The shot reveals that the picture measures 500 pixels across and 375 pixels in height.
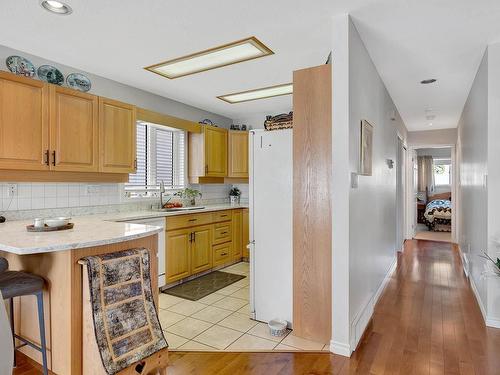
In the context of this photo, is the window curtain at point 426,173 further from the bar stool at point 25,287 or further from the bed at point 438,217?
the bar stool at point 25,287

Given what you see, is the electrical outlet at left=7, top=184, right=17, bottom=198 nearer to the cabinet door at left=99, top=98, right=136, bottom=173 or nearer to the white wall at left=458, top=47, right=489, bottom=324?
the cabinet door at left=99, top=98, right=136, bottom=173

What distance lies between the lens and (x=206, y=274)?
14.8 ft

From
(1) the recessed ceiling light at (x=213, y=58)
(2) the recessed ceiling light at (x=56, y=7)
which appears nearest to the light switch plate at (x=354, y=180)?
(1) the recessed ceiling light at (x=213, y=58)

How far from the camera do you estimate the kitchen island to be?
6.07 feet

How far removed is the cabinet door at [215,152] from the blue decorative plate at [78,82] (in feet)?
5.97

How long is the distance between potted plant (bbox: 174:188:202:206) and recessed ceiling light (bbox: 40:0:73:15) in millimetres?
2820

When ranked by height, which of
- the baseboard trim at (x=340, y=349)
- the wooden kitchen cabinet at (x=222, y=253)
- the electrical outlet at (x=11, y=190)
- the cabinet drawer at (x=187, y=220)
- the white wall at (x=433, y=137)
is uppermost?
the white wall at (x=433, y=137)

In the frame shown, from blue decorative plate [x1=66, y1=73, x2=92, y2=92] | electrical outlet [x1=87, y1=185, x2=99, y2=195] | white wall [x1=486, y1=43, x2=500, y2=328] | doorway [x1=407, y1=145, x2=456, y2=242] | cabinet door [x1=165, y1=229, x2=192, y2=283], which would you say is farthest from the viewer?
doorway [x1=407, y1=145, x2=456, y2=242]

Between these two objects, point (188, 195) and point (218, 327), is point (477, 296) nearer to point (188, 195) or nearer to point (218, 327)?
point (218, 327)

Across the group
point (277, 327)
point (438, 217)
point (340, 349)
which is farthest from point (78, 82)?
point (438, 217)

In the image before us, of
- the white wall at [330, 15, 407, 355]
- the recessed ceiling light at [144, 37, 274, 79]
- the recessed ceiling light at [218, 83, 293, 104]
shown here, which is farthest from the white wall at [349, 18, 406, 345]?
the recessed ceiling light at [218, 83, 293, 104]

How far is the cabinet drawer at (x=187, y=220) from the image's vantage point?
3.89 m

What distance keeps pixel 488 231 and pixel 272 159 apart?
6.57ft

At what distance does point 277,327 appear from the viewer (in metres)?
2.67
